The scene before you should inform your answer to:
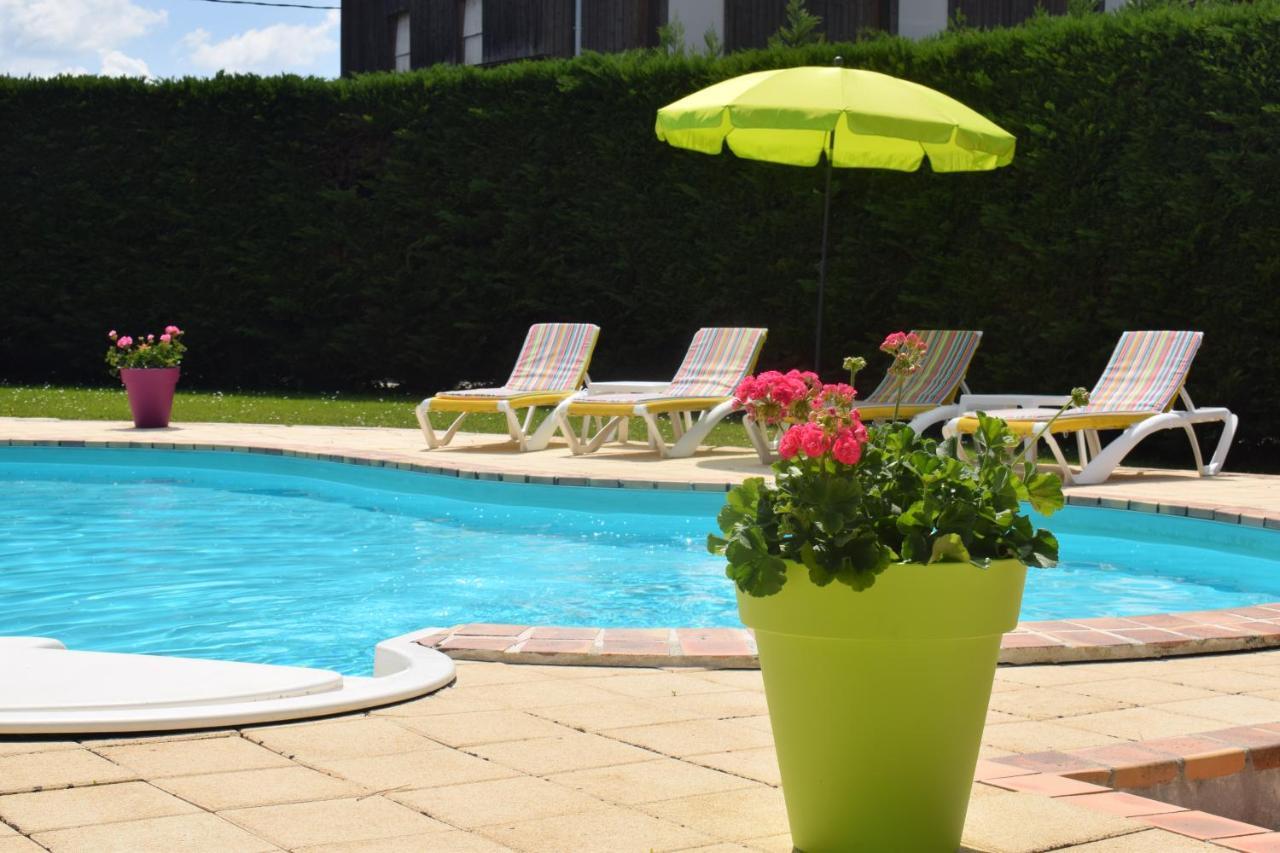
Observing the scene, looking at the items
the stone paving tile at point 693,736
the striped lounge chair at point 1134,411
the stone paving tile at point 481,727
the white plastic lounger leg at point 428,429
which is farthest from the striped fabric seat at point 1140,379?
the stone paving tile at point 481,727

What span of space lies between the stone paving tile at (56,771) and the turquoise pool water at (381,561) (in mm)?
2276

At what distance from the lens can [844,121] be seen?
10141 millimetres

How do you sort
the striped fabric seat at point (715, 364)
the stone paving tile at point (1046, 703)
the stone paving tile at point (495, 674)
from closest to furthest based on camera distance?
the stone paving tile at point (1046, 703) < the stone paving tile at point (495, 674) < the striped fabric seat at point (715, 364)

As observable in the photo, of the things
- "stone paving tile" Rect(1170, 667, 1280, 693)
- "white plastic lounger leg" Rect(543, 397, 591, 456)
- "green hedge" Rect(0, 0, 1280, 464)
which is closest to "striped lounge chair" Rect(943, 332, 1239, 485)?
"green hedge" Rect(0, 0, 1280, 464)

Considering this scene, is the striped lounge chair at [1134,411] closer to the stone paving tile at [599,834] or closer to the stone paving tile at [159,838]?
the stone paving tile at [599,834]

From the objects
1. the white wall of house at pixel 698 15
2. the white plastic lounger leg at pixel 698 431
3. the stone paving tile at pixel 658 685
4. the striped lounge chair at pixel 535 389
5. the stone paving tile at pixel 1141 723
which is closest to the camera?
the stone paving tile at pixel 1141 723

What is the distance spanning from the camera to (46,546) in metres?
8.21

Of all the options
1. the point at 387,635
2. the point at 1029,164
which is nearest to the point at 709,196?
the point at 1029,164

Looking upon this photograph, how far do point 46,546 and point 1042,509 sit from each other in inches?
260

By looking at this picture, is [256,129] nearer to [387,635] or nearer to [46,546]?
[46,546]

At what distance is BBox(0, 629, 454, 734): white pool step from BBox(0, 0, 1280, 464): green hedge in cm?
872

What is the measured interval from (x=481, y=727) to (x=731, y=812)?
2.76 feet

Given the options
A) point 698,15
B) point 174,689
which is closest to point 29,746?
point 174,689

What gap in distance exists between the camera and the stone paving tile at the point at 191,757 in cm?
324
